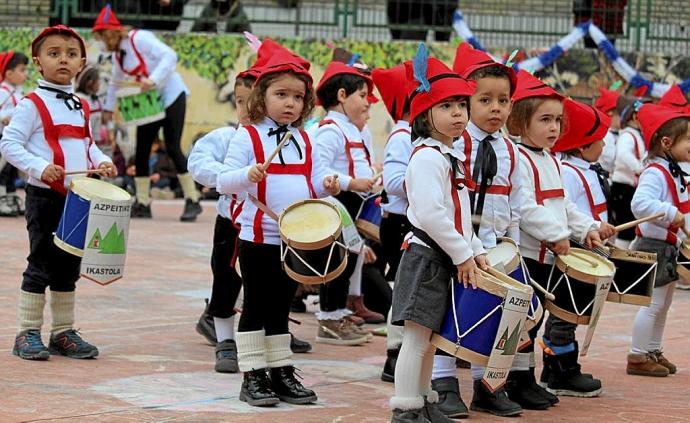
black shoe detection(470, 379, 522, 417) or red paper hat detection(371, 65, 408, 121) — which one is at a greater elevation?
red paper hat detection(371, 65, 408, 121)

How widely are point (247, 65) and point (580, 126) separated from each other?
10.6m

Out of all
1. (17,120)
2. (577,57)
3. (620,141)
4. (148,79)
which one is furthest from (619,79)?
(17,120)

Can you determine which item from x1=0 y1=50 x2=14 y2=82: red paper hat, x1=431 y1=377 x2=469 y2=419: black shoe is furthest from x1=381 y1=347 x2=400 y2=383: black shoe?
x1=0 y1=50 x2=14 y2=82: red paper hat

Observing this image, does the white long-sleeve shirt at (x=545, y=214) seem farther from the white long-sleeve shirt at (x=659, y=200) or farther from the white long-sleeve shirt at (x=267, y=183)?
the white long-sleeve shirt at (x=267, y=183)

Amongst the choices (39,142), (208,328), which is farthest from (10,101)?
Result: (39,142)

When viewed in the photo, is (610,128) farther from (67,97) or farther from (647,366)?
(67,97)

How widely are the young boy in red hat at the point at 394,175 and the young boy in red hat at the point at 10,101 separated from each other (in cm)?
687

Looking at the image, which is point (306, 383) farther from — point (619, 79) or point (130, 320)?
point (619, 79)

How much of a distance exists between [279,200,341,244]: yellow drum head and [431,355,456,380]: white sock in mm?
836

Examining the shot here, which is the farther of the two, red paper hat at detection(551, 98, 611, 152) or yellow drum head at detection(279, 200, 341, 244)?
red paper hat at detection(551, 98, 611, 152)

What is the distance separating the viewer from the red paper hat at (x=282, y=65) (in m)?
6.48

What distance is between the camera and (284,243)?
617 cm

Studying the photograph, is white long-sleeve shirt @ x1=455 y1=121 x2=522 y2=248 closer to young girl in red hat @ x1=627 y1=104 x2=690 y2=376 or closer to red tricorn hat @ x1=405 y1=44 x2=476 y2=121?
red tricorn hat @ x1=405 y1=44 x2=476 y2=121

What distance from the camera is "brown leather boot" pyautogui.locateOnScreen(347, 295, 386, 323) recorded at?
9211mm
